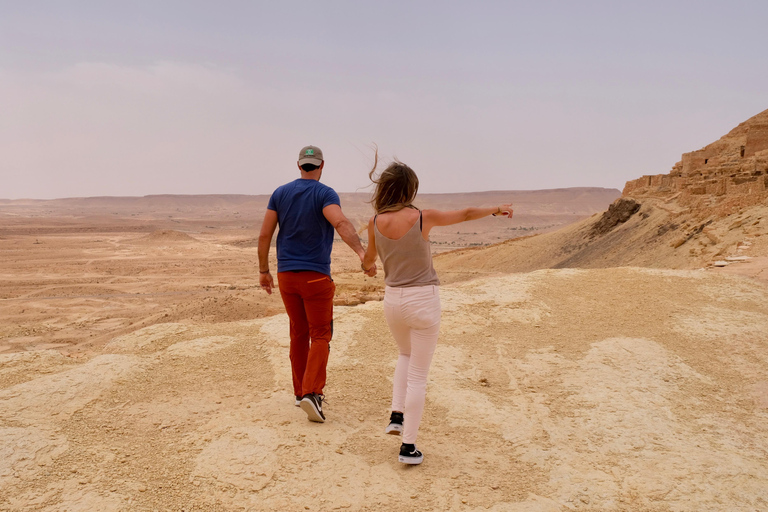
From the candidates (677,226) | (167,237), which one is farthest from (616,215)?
(167,237)

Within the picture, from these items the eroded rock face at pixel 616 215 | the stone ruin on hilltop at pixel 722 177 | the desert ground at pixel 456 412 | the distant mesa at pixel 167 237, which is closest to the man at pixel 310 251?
the desert ground at pixel 456 412

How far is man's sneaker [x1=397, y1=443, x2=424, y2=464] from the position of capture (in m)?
3.26

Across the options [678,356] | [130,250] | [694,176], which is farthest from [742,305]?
A: [130,250]

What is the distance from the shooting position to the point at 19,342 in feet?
36.5

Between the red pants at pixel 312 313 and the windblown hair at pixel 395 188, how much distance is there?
29.7 inches

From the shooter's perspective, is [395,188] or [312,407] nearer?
[395,188]

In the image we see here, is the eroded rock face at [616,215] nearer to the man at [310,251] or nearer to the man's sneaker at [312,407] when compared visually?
the man at [310,251]

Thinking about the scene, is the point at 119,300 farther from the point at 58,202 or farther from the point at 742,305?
the point at 58,202

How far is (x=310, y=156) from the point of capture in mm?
3807

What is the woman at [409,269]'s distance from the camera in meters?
3.14

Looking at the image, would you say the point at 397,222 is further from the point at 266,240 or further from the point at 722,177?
the point at 722,177

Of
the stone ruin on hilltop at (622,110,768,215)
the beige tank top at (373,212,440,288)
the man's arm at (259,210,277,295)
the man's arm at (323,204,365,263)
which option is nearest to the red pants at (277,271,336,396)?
the man's arm at (259,210,277,295)

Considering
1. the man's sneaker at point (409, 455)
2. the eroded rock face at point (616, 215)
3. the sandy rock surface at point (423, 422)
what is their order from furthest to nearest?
the eroded rock face at point (616, 215), the man's sneaker at point (409, 455), the sandy rock surface at point (423, 422)

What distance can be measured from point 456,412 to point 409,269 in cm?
163
